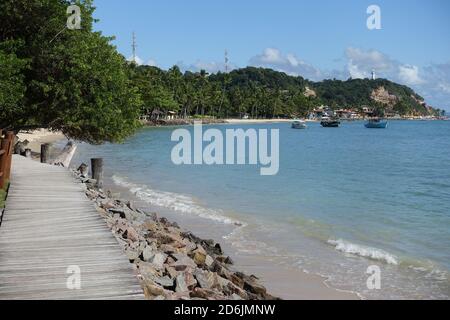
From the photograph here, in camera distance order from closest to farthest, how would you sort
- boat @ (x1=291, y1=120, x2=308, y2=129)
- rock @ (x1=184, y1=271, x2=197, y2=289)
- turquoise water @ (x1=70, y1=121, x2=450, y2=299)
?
rock @ (x1=184, y1=271, x2=197, y2=289) → turquoise water @ (x1=70, y1=121, x2=450, y2=299) → boat @ (x1=291, y1=120, x2=308, y2=129)

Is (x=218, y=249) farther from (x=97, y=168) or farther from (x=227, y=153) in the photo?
(x=227, y=153)

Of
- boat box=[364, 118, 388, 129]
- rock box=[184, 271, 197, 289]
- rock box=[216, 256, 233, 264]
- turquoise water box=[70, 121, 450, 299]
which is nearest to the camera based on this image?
rock box=[184, 271, 197, 289]

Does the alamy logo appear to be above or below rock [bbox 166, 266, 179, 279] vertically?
below

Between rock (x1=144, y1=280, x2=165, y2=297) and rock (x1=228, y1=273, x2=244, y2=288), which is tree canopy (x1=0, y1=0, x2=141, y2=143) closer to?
rock (x1=228, y1=273, x2=244, y2=288)

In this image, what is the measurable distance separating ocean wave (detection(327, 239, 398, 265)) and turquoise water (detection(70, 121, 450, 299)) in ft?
0.09

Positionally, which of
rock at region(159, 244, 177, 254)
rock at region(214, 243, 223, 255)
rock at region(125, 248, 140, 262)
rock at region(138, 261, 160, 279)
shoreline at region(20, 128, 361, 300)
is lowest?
shoreline at region(20, 128, 361, 300)

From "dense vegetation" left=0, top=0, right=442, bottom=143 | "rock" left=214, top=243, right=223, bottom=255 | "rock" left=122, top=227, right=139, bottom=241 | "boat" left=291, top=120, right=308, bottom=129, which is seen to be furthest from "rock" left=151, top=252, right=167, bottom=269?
"boat" left=291, top=120, right=308, bottom=129

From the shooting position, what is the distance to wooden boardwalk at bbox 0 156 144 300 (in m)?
6.26

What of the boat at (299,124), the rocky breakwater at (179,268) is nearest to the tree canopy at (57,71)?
the rocky breakwater at (179,268)

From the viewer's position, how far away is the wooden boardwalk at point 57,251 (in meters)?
6.26

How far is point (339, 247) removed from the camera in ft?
46.3

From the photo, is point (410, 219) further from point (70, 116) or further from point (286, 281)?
point (70, 116)

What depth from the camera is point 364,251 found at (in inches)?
539

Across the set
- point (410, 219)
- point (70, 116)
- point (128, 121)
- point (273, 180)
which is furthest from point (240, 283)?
point (273, 180)
